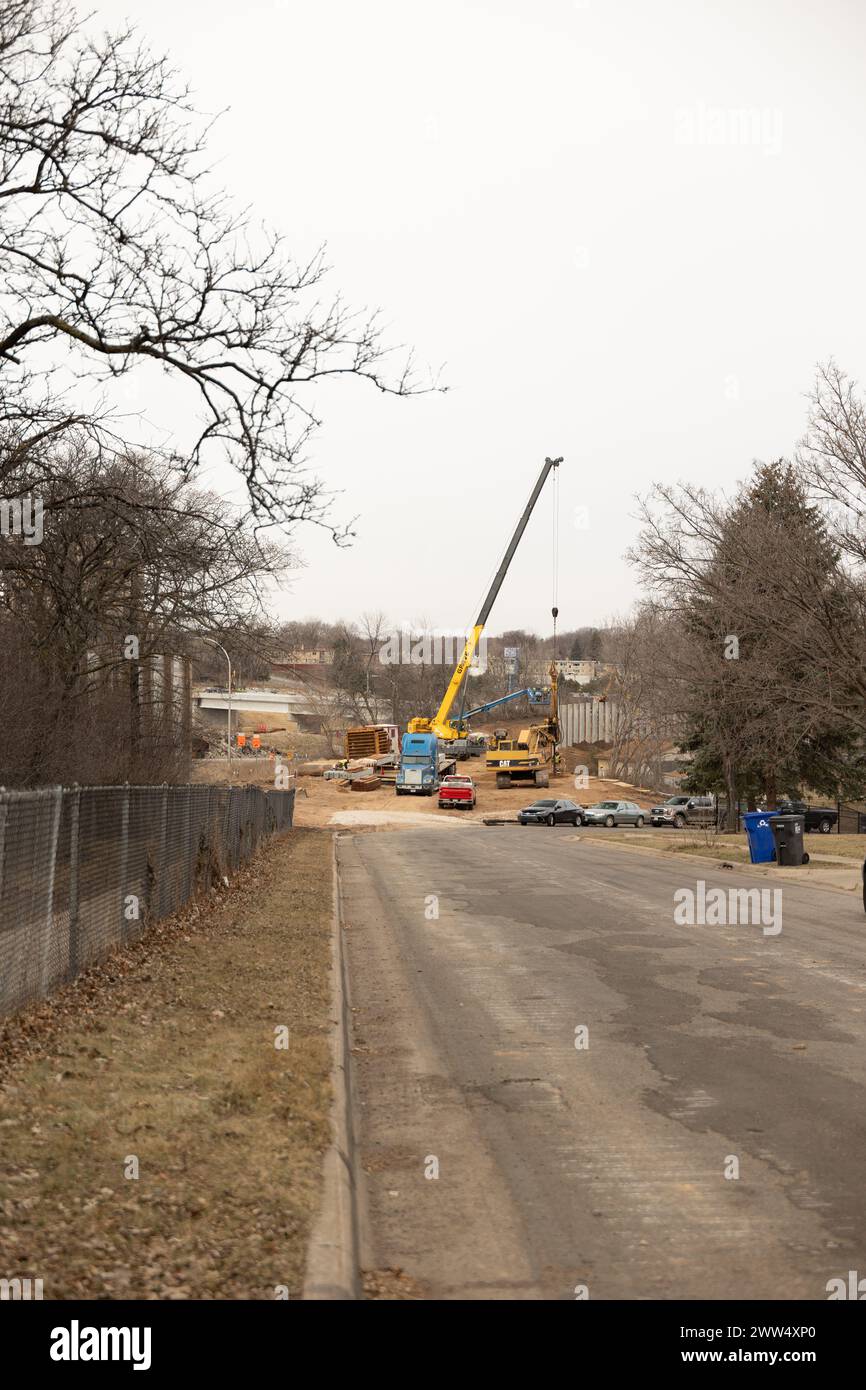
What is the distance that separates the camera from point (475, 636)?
241ft

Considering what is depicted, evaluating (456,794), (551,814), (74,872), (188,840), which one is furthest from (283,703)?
(74,872)

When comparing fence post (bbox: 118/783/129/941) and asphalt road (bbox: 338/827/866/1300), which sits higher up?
fence post (bbox: 118/783/129/941)

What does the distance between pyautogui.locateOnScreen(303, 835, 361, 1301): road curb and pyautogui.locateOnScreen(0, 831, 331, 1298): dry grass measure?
61 millimetres

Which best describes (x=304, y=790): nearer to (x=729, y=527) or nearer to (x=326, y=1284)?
(x=729, y=527)

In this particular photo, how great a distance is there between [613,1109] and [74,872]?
4793 millimetres

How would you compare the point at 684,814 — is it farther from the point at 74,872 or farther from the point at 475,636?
the point at 74,872

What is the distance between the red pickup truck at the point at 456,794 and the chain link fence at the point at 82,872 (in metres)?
45.7

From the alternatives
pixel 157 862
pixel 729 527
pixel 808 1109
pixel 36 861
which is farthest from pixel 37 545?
pixel 729 527

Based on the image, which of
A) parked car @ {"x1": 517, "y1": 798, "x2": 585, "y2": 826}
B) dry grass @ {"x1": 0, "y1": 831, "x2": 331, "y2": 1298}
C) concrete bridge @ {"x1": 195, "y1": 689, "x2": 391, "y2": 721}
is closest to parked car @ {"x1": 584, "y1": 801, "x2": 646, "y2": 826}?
parked car @ {"x1": 517, "y1": 798, "x2": 585, "y2": 826}

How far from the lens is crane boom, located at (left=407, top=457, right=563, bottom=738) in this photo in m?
74.0

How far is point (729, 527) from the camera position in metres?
37.4

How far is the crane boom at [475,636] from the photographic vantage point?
74.0 metres

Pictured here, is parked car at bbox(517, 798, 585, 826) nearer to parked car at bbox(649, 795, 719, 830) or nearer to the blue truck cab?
parked car at bbox(649, 795, 719, 830)
